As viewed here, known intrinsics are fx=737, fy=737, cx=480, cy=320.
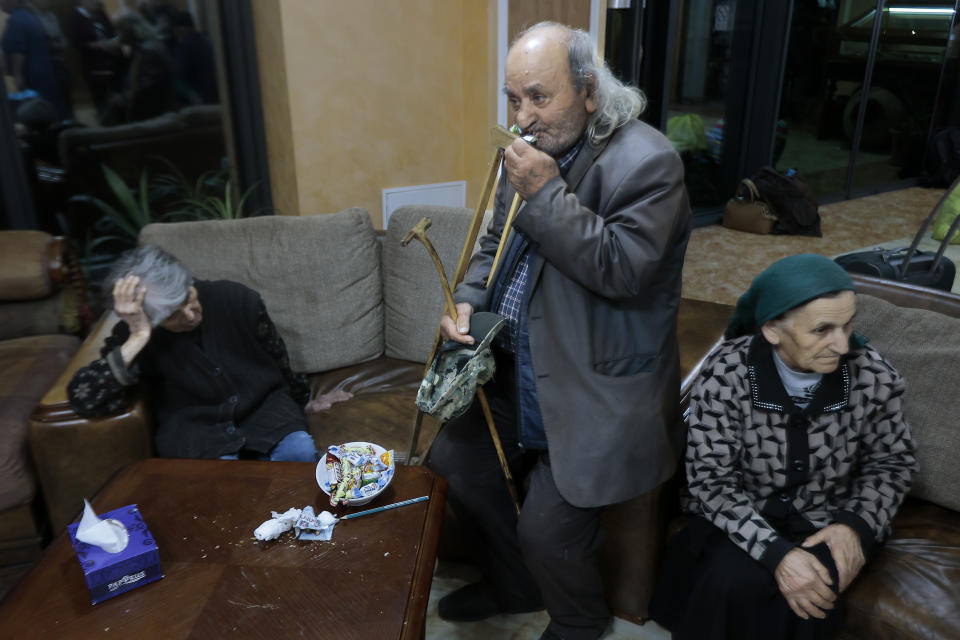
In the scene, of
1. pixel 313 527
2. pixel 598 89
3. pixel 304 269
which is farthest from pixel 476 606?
pixel 598 89

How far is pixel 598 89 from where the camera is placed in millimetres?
1492

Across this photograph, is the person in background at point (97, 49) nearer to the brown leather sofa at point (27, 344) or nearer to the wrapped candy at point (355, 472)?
the brown leather sofa at point (27, 344)

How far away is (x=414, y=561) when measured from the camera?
4.68 feet

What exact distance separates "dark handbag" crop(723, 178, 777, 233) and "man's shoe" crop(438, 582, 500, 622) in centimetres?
417

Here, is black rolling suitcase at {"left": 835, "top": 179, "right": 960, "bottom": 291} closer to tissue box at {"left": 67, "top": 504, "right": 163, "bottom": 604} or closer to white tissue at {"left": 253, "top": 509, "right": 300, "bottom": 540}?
white tissue at {"left": 253, "top": 509, "right": 300, "bottom": 540}

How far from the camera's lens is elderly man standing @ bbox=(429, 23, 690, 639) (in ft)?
4.56

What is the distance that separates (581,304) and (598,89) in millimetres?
437

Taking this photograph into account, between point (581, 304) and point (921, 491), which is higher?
point (581, 304)

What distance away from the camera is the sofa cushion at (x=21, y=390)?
1992mm

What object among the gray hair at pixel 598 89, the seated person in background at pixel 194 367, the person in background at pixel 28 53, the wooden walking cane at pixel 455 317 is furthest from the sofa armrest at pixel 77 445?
the person in background at pixel 28 53

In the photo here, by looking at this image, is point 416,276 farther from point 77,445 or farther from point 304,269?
point 77,445

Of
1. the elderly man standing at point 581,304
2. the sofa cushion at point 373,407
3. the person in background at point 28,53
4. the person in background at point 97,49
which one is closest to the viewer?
the elderly man standing at point 581,304

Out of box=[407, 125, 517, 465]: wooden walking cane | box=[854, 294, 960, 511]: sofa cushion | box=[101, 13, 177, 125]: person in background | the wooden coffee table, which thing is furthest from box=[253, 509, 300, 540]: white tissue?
box=[101, 13, 177, 125]: person in background

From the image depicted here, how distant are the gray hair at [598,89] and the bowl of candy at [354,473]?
2.70 ft
